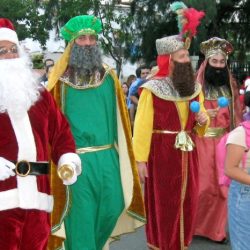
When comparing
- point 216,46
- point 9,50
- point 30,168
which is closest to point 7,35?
point 9,50

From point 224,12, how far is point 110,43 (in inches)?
138

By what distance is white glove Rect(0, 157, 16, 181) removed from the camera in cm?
342

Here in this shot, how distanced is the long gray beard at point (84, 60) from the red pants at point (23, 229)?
5.12 feet

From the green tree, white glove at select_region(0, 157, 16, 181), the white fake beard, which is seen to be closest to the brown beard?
the white fake beard

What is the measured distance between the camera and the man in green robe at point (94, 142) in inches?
187

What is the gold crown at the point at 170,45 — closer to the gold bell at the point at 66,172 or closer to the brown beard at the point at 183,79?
the brown beard at the point at 183,79

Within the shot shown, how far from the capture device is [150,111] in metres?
5.21

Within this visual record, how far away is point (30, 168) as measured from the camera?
142 inches

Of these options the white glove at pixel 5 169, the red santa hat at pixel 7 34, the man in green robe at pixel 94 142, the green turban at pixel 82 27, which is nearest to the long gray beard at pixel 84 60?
the man in green robe at pixel 94 142

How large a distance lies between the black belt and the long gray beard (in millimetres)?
1407

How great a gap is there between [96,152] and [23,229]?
132cm

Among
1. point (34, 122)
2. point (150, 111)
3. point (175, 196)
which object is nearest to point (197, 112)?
point (150, 111)

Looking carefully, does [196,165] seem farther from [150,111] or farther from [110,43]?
[110,43]

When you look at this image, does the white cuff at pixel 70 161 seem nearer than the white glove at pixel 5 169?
No
